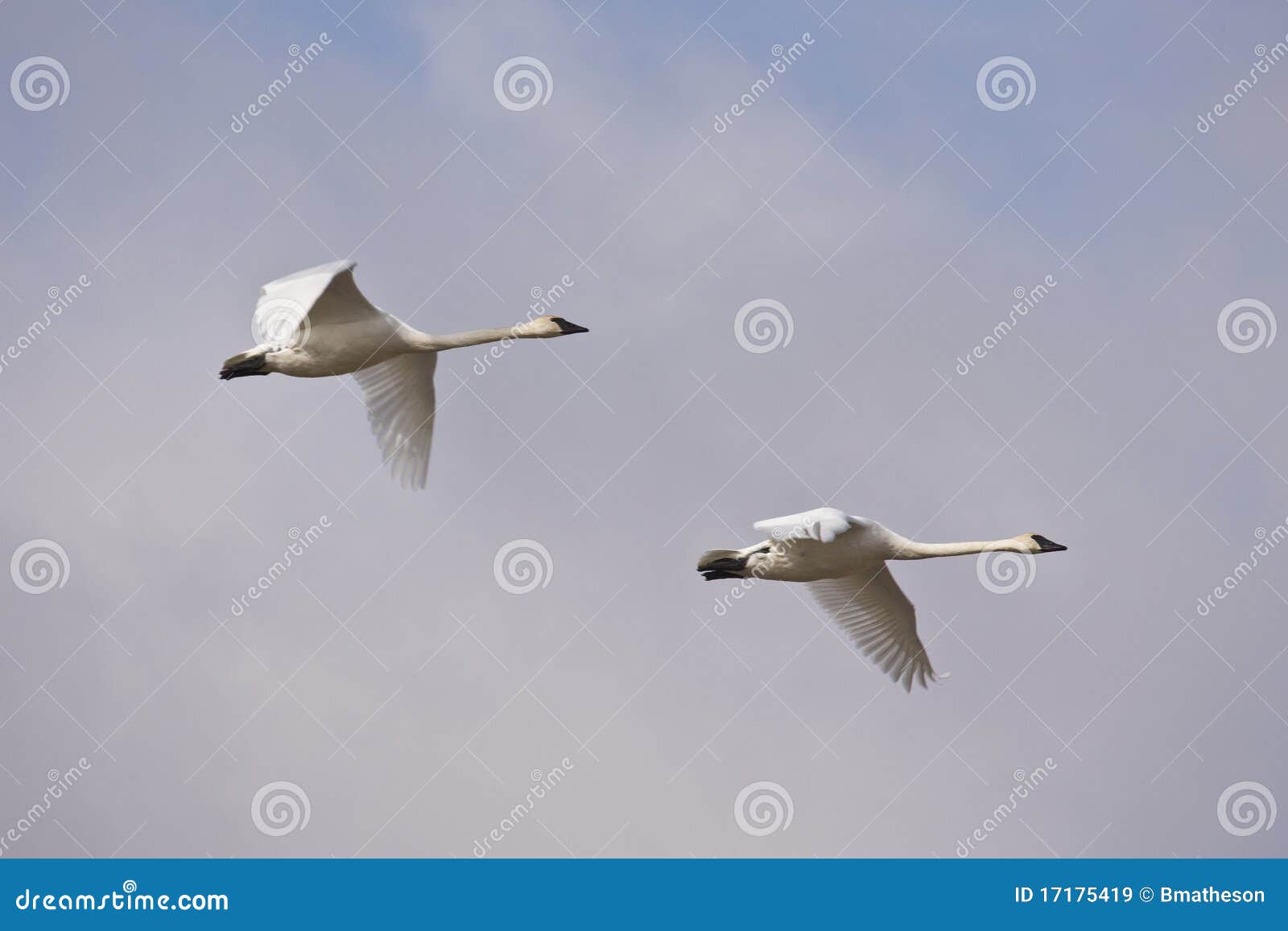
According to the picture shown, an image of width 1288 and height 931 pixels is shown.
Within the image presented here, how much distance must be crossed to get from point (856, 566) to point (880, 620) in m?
2.58

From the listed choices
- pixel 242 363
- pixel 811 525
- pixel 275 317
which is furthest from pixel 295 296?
pixel 811 525

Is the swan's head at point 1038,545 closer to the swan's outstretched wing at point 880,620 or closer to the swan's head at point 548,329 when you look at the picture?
the swan's outstretched wing at point 880,620

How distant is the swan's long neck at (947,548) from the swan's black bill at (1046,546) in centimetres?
21

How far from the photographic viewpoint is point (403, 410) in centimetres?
2777

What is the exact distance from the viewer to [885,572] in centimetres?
2761

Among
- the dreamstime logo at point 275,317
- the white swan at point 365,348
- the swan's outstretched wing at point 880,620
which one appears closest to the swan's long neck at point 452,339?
the white swan at point 365,348

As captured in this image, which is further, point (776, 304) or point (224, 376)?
point (776, 304)

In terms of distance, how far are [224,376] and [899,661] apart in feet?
34.4

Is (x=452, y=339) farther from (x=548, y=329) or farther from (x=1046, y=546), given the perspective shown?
(x=1046, y=546)

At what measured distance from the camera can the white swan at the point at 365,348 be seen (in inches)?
902

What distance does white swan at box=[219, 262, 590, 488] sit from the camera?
75.2 feet

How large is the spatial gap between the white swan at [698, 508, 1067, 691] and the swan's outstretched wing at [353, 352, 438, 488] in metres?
4.72
